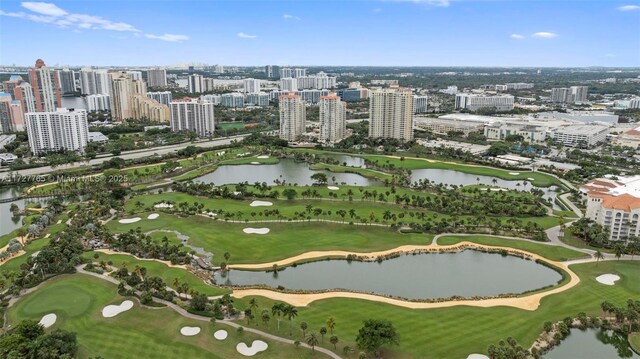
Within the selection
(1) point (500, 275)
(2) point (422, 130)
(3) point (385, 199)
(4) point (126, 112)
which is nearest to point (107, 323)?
(1) point (500, 275)

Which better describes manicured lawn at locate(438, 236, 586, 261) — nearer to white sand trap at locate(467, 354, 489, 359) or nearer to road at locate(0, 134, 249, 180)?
white sand trap at locate(467, 354, 489, 359)

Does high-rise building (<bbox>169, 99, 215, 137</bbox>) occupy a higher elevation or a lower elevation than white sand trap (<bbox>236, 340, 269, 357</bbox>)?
higher

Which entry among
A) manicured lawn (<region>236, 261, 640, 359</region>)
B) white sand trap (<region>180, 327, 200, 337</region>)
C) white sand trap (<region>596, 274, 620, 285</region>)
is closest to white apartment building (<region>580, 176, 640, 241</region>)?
white sand trap (<region>596, 274, 620, 285</region>)

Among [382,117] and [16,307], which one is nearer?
[16,307]

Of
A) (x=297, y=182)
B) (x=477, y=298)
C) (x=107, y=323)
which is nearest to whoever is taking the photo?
(x=107, y=323)

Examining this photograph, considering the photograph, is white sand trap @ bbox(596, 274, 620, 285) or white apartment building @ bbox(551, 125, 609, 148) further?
white apartment building @ bbox(551, 125, 609, 148)

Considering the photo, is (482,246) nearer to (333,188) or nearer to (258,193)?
(333,188)

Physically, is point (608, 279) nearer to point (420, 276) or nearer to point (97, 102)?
point (420, 276)
